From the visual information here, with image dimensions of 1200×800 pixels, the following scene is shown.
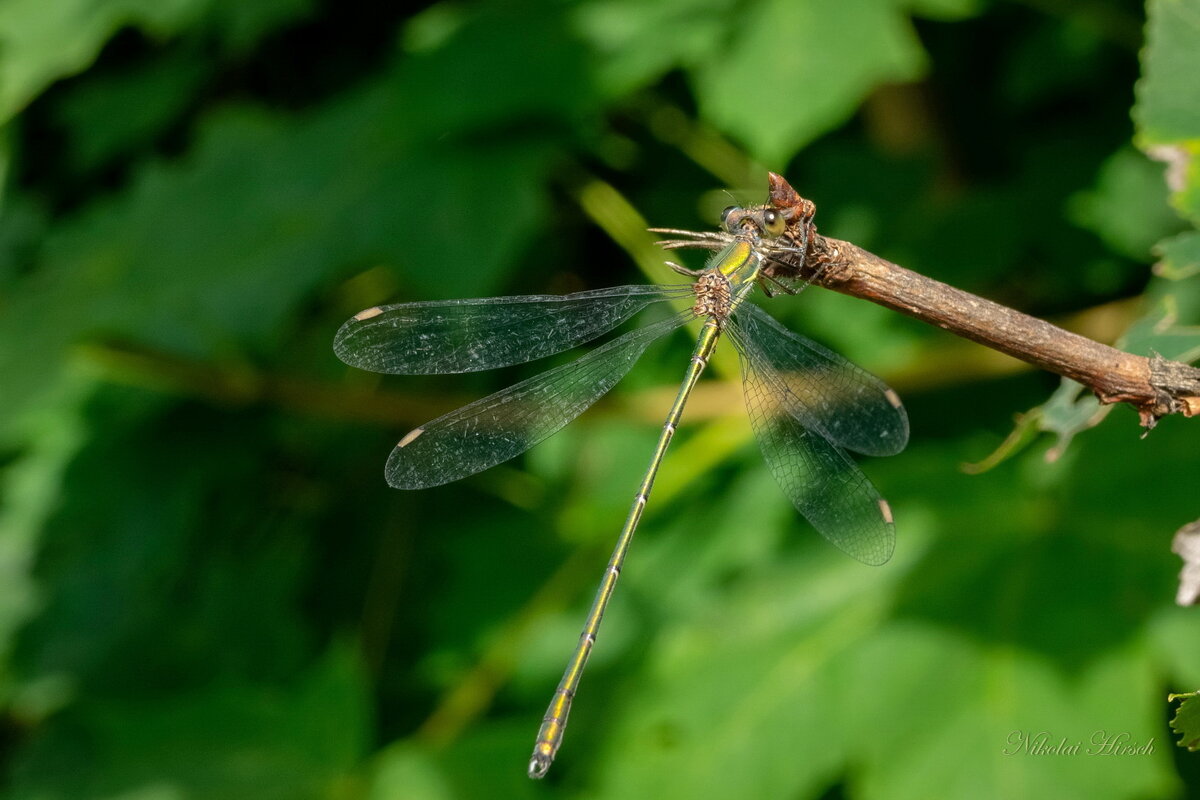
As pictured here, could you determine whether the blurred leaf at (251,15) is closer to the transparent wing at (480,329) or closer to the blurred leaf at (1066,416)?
the transparent wing at (480,329)

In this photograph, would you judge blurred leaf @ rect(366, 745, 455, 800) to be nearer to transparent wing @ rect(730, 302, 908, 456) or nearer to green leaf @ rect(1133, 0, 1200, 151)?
transparent wing @ rect(730, 302, 908, 456)

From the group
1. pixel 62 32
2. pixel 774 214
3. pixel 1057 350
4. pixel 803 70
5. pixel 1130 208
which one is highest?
pixel 62 32

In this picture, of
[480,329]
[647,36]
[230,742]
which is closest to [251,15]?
[647,36]

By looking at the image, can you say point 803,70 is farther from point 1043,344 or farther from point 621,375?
point 1043,344

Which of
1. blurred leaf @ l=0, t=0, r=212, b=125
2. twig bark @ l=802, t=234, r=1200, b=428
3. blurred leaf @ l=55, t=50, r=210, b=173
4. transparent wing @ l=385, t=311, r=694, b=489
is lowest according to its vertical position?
twig bark @ l=802, t=234, r=1200, b=428
